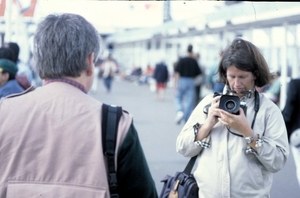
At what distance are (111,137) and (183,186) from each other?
1209 mm

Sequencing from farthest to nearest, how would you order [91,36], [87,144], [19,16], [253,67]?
[19,16], [253,67], [91,36], [87,144]

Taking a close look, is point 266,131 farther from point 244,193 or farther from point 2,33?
point 2,33

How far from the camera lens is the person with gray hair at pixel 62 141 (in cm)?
207

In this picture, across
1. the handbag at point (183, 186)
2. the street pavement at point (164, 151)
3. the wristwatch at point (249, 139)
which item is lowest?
the street pavement at point (164, 151)

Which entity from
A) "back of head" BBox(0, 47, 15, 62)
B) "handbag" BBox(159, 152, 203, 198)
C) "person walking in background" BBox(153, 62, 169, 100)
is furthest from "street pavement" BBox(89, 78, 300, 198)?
"person walking in background" BBox(153, 62, 169, 100)

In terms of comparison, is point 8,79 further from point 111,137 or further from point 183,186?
point 111,137

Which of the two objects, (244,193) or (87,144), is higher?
(87,144)

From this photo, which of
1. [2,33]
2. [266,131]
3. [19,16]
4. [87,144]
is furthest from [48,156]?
[2,33]

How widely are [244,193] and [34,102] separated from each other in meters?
1.32

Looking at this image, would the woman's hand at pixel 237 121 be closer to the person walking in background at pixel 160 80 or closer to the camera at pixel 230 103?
the camera at pixel 230 103

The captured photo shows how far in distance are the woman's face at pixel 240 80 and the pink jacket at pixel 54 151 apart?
121cm

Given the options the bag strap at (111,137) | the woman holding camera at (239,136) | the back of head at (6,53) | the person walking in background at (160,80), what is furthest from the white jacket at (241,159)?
the person walking in background at (160,80)

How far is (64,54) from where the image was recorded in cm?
215

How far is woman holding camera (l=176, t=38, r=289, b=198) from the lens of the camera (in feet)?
9.69
